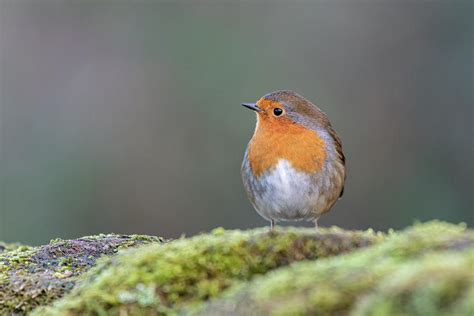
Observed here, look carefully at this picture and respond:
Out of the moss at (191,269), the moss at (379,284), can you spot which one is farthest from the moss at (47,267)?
the moss at (379,284)

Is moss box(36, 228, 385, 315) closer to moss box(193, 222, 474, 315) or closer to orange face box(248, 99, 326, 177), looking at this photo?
moss box(193, 222, 474, 315)

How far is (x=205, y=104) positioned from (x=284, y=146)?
22.1ft

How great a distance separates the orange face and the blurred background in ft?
18.4

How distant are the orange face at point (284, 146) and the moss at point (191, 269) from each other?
8.31ft

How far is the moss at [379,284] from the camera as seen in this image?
1975 millimetres

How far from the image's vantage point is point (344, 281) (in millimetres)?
2242

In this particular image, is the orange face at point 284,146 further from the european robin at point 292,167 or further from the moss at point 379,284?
the moss at point 379,284

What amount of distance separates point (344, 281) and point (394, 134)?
10.2 meters

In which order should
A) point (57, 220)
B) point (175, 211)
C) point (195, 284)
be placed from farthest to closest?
point (175, 211) → point (57, 220) → point (195, 284)

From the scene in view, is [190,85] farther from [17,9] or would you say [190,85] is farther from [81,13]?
[17,9]

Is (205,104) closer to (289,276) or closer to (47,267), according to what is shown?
(47,267)

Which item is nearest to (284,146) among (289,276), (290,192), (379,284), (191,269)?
(290,192)

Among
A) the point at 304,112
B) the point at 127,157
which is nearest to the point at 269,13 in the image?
the point at 127,157

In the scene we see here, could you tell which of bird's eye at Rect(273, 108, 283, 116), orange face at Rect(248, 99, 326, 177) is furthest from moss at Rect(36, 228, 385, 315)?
bird's eye at Rect(273, 108, 283, 116)
